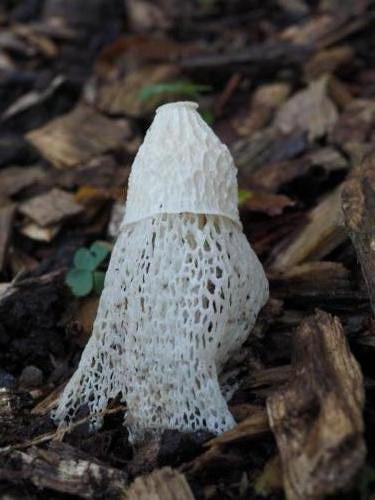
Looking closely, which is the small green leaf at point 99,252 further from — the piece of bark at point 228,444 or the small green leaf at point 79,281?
the piece of bark at point 228,444

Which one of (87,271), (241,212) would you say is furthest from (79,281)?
(241,212)

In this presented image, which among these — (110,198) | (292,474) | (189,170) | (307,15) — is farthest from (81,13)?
(292,474)

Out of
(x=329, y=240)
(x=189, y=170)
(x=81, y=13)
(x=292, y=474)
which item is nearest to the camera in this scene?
(x=292, y=474)

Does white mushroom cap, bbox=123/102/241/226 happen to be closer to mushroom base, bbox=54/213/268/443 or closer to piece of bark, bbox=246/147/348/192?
mushroom base, bbox=54/213/268/443

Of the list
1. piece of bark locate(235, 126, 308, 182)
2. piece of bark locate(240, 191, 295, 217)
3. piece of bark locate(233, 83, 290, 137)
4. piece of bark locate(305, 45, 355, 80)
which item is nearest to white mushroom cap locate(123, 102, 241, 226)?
piece of bark locate(240, 191, 295, 217)

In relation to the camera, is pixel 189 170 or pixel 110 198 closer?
pixel 189 170

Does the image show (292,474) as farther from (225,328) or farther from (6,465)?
(6,465)
